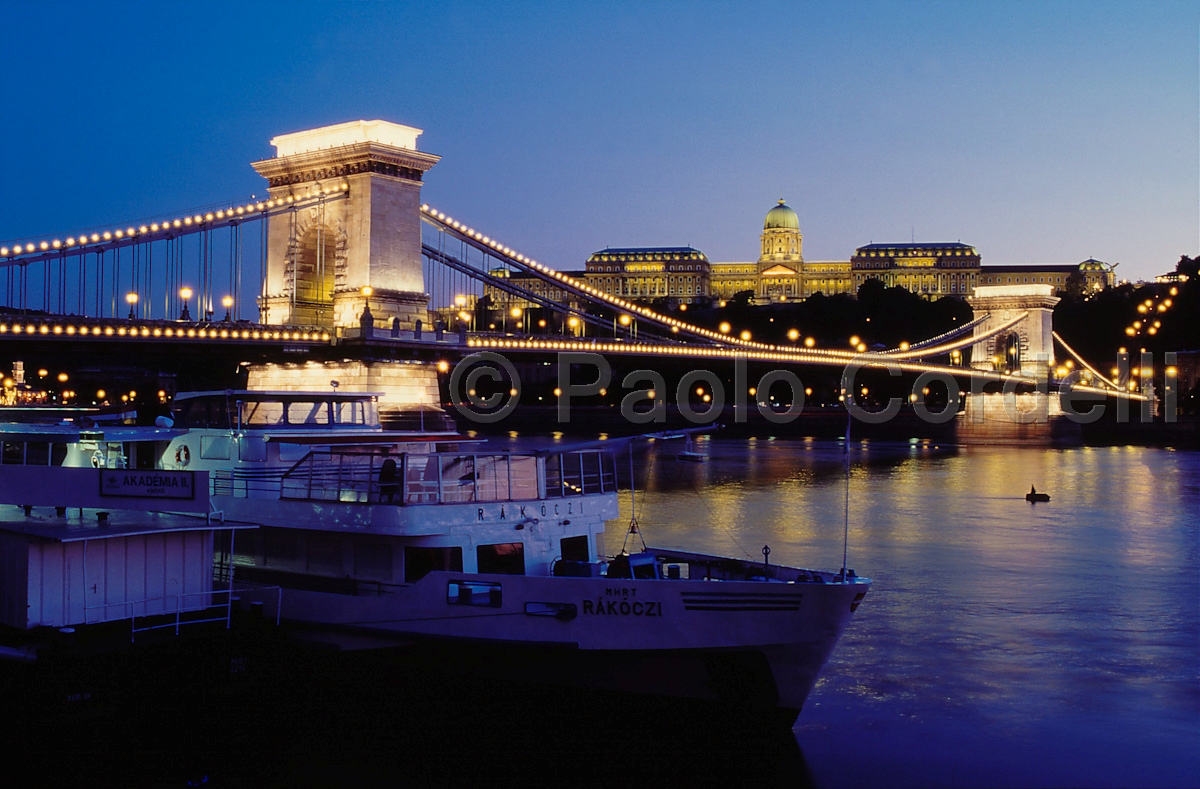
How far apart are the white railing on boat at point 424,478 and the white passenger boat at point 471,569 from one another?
0.07 feet

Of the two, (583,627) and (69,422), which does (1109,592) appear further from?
(69,422)

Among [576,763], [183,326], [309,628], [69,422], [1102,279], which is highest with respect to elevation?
[1102,279]

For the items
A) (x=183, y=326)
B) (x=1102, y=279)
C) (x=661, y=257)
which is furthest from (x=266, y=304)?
(x=1102, y=279)

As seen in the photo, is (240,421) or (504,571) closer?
(504,571)

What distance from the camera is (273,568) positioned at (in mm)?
13102

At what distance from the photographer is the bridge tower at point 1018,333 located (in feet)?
274

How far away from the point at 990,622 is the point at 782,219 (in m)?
179

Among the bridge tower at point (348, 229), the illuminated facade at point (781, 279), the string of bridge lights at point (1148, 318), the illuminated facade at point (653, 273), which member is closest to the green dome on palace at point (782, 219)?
the illuminated facade at point (781, 279)

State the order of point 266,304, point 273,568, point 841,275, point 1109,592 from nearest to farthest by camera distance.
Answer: point 273,568 → point 1109,592 → point 266,304 → point 841,275

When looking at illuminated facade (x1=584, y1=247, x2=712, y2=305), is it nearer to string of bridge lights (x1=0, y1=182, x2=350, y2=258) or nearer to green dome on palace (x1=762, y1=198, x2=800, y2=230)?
green dome on palace (x1=762, y1=198, x2=800, y2=230)

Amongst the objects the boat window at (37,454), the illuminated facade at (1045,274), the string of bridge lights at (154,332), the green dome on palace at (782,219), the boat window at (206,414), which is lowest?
the boat window at (37,454)

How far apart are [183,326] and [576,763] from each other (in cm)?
2949

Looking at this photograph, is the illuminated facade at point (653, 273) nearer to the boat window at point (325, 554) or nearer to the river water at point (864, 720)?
the river water at point (864, 720)

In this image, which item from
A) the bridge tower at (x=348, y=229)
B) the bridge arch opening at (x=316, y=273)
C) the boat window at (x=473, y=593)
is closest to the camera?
the boat window at (x=473, y=593)
